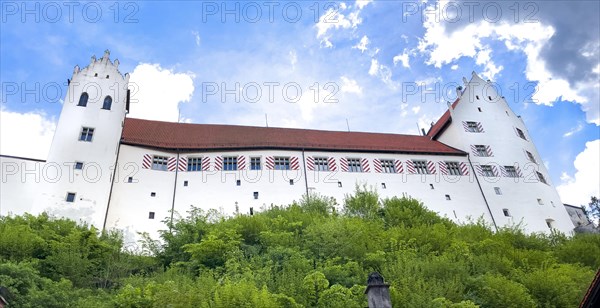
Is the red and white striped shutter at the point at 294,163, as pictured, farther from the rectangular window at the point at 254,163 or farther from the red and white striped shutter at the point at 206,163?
the red and white striped shutter at the point at 206,163

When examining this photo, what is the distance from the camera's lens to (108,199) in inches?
1055

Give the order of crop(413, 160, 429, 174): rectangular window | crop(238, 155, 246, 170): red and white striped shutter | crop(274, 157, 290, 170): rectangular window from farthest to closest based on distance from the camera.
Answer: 1. crop(413, 160, 429, 174): rectangular window
2. crop(274, 157, 290, 170): rectangular window
3. crop(238, 155, 246, 170): red and white striped shutter

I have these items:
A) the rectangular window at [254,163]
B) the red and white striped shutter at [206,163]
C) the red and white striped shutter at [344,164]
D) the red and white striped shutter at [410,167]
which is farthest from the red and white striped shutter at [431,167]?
the red and white striped shutter at [206,163]

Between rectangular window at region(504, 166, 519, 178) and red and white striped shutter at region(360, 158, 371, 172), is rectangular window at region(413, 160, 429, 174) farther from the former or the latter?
rectangular window at region(504, 166, 519, 178)

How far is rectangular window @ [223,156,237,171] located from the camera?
30.7 metres

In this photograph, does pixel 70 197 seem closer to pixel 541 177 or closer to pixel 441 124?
pixel 441 124

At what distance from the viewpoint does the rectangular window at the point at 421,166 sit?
111 ft

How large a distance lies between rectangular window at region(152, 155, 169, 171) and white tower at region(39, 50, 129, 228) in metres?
2.33

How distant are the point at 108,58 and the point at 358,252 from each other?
22682 millimetres

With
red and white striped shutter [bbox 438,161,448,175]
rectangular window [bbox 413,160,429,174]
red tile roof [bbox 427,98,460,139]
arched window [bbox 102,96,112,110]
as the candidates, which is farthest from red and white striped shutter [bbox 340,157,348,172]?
arched window [bbox 102,96,112,110]

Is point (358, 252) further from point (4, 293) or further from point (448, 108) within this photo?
point (448, 108)

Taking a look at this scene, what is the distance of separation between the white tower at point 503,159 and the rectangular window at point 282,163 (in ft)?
44.5

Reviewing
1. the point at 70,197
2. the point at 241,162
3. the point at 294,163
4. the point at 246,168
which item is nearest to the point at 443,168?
the point at 294,163

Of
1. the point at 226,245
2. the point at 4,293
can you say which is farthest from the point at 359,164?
the point at 4,293
